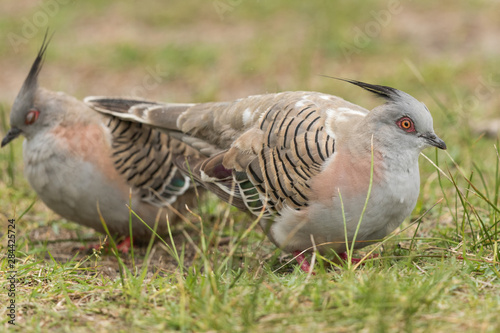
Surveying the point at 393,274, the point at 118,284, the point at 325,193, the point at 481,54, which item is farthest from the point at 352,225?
the point at 481,54

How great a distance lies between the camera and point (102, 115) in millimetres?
5402

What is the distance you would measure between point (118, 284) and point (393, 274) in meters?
1.50

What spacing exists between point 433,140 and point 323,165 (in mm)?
679

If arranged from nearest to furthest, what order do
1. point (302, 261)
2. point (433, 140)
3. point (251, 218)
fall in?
1. point (433, 140)
2. point (302, 261)
3. point (251, 218)

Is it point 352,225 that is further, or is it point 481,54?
point 481,54

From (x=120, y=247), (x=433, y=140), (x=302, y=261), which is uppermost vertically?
(x=433, y=140)

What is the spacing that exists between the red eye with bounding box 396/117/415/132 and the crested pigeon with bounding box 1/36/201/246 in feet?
6.24

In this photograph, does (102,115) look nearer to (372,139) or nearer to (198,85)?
(372,139)

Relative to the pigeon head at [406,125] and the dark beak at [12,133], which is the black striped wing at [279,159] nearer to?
the pigeon head at [406,125]

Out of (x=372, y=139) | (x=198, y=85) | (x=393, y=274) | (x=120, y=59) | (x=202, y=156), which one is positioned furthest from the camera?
(x=120, y=59)

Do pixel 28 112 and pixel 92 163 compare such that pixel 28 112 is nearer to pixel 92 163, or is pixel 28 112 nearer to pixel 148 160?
pixel 92 163

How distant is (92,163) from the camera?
5066 millimetres

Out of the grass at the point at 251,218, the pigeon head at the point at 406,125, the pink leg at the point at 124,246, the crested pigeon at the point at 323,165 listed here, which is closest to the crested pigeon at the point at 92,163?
the pink leg at the point at 124,246

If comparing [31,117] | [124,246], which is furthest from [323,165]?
[31,117]
